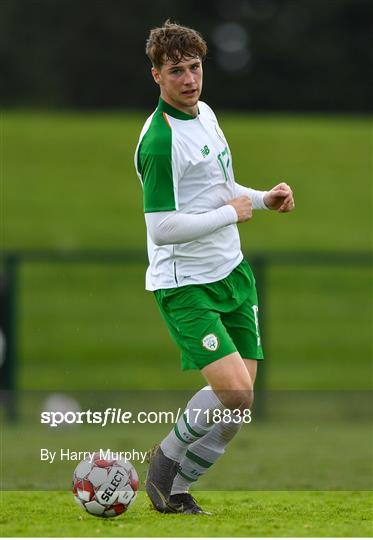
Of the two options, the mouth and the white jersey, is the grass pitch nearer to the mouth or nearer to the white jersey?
the white jersey

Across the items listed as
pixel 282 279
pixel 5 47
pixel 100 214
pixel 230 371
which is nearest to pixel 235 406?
pixel 230 371

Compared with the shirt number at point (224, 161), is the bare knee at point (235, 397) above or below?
below

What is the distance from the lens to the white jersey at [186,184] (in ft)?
21.4

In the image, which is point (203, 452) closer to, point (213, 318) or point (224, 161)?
point (213, 318)

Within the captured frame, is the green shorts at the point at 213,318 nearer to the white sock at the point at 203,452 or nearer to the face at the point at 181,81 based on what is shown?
the white sock at the point at 203,452

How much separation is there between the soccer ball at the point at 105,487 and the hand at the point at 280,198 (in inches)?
65.8

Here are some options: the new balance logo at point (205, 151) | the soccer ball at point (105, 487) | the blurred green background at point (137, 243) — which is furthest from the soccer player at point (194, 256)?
the blurred green background at point (137, 243)

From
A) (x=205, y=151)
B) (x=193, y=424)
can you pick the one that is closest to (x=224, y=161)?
(x=205, y=151)

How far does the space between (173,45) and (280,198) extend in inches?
41.6

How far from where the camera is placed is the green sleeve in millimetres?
6500

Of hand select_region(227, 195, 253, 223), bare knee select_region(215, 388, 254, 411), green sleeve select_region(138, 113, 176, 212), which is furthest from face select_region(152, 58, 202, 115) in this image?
bare knee select_region(215, 388, 254, 411)

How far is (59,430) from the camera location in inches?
493

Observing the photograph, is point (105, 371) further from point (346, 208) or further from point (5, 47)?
point (5, 47)

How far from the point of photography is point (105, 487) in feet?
21.6
